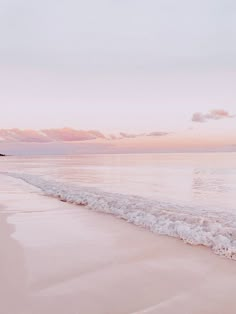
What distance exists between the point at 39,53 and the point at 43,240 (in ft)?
68.0

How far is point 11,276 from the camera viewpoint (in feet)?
14.0

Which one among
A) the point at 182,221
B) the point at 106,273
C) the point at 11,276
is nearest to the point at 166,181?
the point at 182,221

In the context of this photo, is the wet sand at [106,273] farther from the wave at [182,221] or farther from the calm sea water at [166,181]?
the calm sea water at [166,181]

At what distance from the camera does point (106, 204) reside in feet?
33.6

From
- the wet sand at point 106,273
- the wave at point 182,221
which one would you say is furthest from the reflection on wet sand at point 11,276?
the wave at point 182,221

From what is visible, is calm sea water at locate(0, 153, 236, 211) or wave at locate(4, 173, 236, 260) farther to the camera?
calm sea water at locate(0, 153, 236, 211)

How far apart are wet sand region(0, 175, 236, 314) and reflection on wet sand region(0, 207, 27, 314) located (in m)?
0.01

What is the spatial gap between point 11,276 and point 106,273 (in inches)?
51.6

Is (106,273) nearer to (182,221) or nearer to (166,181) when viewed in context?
(182,221)

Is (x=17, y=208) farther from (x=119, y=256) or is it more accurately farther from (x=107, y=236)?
(x=119, y=256)

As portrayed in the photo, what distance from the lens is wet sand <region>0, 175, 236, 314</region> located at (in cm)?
354

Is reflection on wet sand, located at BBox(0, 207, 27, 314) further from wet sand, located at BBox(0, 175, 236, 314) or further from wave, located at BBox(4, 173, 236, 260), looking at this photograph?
wave, located at BBox(4, 173, 236, 260)

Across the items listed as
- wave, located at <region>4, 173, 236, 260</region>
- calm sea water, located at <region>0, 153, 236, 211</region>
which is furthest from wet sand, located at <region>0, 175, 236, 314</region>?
calm sea water, located at <region>0, 153, 236, 211</region>

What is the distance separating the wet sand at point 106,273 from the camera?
11.6ft
